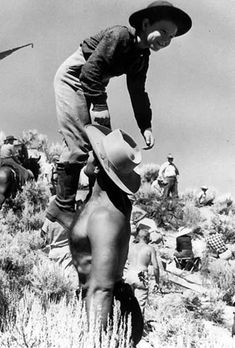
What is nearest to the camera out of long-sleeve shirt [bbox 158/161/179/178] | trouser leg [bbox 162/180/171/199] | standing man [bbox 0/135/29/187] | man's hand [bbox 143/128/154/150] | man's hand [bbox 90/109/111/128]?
man's hand [bbox 90/109/111/128]

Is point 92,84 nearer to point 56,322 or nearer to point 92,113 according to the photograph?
point 92,113

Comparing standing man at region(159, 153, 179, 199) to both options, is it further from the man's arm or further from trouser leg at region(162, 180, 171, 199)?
the man's arm

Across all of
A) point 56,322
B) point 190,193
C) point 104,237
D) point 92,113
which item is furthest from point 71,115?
point 190,193

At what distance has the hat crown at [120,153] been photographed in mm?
5008

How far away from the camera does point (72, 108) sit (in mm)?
5551

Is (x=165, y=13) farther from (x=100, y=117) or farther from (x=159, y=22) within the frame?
(x=100, y=117)

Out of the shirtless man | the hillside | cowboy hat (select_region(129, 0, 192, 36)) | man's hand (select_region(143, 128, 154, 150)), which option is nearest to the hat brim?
cowboy hat (select_region(129, 0, 192, 36))

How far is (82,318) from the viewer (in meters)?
4.58

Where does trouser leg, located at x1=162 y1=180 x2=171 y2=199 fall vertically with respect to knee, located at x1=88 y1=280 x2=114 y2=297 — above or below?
above

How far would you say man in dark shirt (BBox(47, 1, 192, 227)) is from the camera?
17.2ft

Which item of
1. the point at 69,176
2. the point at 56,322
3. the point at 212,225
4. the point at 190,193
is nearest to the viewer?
the point at 56,322

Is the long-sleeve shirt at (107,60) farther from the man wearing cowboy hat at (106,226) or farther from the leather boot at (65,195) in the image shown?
the leather boot at (65,195)

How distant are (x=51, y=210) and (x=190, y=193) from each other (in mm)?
25278

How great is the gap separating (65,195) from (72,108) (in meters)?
0.72
